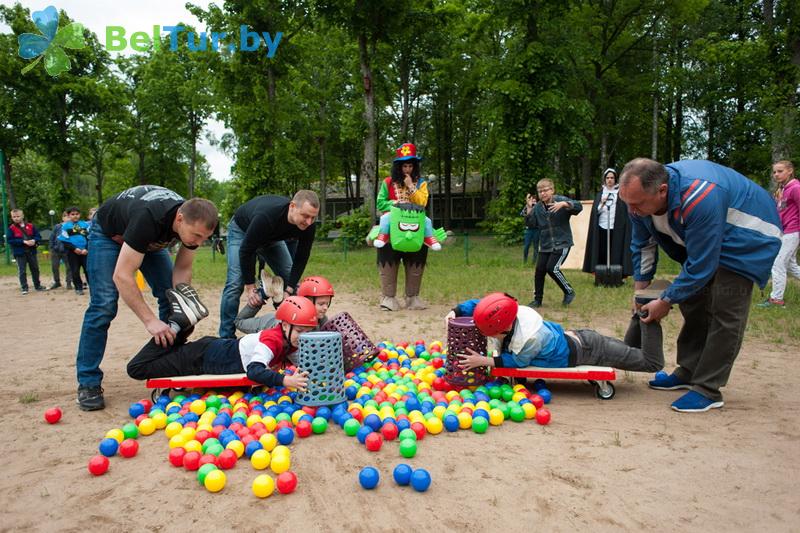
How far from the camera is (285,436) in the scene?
3773 millimetres

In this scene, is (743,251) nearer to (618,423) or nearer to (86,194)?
(618,423)

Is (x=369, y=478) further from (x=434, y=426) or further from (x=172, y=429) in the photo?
(x=172, y=429)

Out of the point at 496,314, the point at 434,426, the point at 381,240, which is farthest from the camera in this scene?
the point at 381,240

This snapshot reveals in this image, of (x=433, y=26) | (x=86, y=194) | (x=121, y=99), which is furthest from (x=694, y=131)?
(x=86, y=194)

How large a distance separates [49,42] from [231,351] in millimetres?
21912

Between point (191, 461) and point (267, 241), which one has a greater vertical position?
point (267, 241)

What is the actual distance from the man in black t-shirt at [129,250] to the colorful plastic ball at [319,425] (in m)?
1.33

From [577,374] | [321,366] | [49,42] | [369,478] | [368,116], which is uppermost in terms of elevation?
[49,42]

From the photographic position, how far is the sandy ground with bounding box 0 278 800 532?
2.81 m

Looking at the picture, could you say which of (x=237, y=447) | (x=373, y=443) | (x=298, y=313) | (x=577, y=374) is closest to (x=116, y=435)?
(x=237, y=447)

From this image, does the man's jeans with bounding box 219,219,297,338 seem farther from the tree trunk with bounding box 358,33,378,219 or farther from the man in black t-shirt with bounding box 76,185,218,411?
the tree trunk with bounding box 358,33,378,219

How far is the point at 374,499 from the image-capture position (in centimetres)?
304

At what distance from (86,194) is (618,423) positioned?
2628 inches

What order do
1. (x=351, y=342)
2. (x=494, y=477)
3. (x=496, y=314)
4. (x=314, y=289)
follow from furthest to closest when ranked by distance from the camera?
(x=351, y=342) < (x=314, y=289) < (x=496, y=314) < (x=494, y=477)
